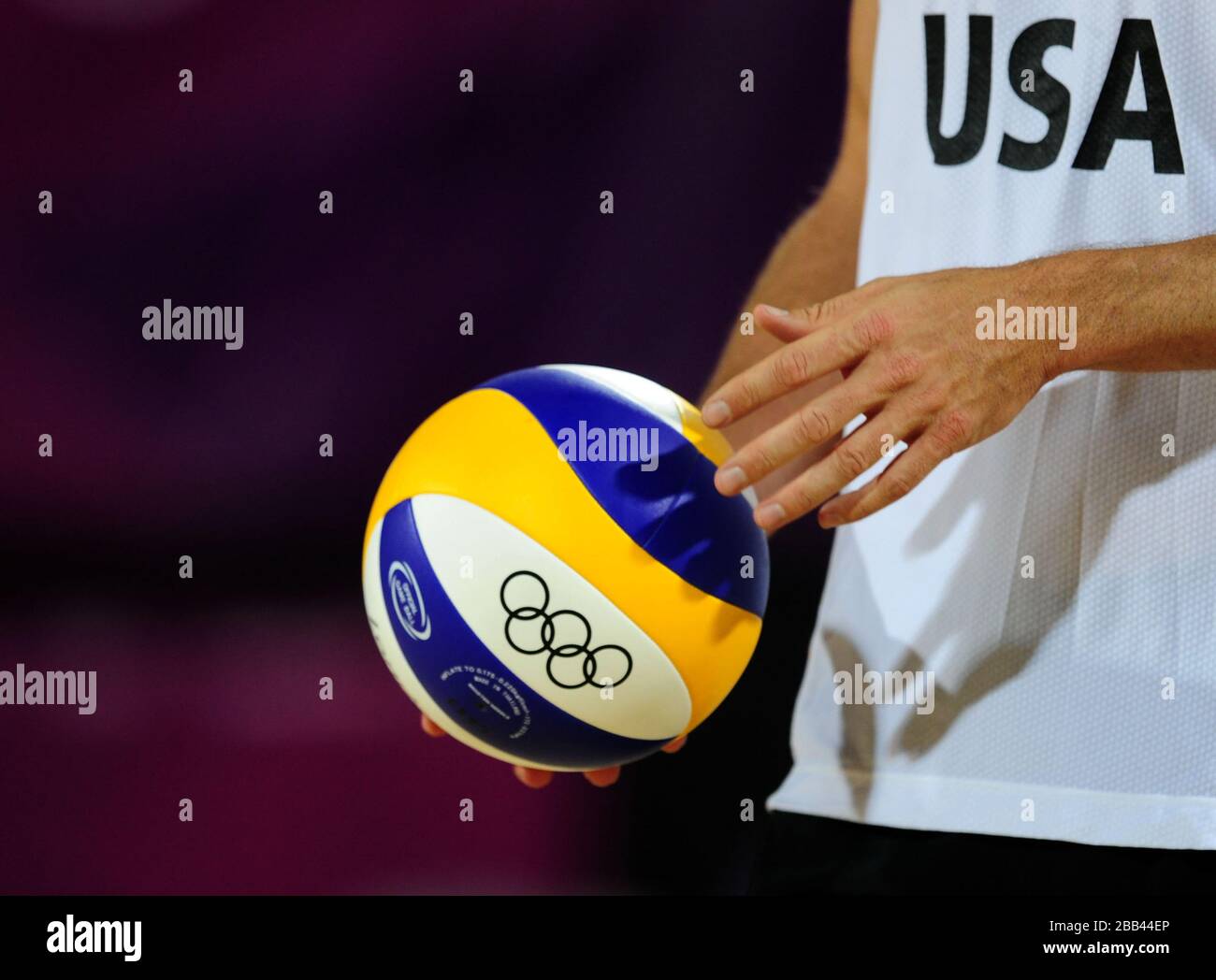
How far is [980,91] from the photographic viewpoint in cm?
128

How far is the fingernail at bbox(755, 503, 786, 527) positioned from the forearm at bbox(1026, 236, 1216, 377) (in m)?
0.26

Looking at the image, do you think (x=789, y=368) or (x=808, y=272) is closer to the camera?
(x=789, y=368)

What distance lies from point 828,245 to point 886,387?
555mm

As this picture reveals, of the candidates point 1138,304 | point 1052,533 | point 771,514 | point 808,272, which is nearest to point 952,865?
point 1052,533

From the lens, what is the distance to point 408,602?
1103 millimetres

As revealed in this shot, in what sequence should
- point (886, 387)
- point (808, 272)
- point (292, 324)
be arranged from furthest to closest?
1. point (292, 324)
2. point (808, 272)
3. point (886, 387)

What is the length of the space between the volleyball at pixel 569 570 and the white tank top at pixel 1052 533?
0.73ft

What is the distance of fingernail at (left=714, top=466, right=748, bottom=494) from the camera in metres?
1.02

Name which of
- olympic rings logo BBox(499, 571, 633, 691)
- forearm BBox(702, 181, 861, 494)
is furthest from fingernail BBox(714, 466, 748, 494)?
forearm BBox(702, 181, 861, 494)

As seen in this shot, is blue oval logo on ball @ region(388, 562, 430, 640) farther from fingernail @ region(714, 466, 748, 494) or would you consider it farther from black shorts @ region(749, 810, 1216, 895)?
black shorts @ region(749, 810, 1216, 895)

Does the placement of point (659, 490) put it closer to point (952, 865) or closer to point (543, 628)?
point (543, 628)

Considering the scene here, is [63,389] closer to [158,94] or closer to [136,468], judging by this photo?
[136,468]

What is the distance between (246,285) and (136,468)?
1.09 ft

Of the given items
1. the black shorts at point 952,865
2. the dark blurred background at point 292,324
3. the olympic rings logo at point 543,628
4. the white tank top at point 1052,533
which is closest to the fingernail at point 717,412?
the olympic rings logo at point 543,628
